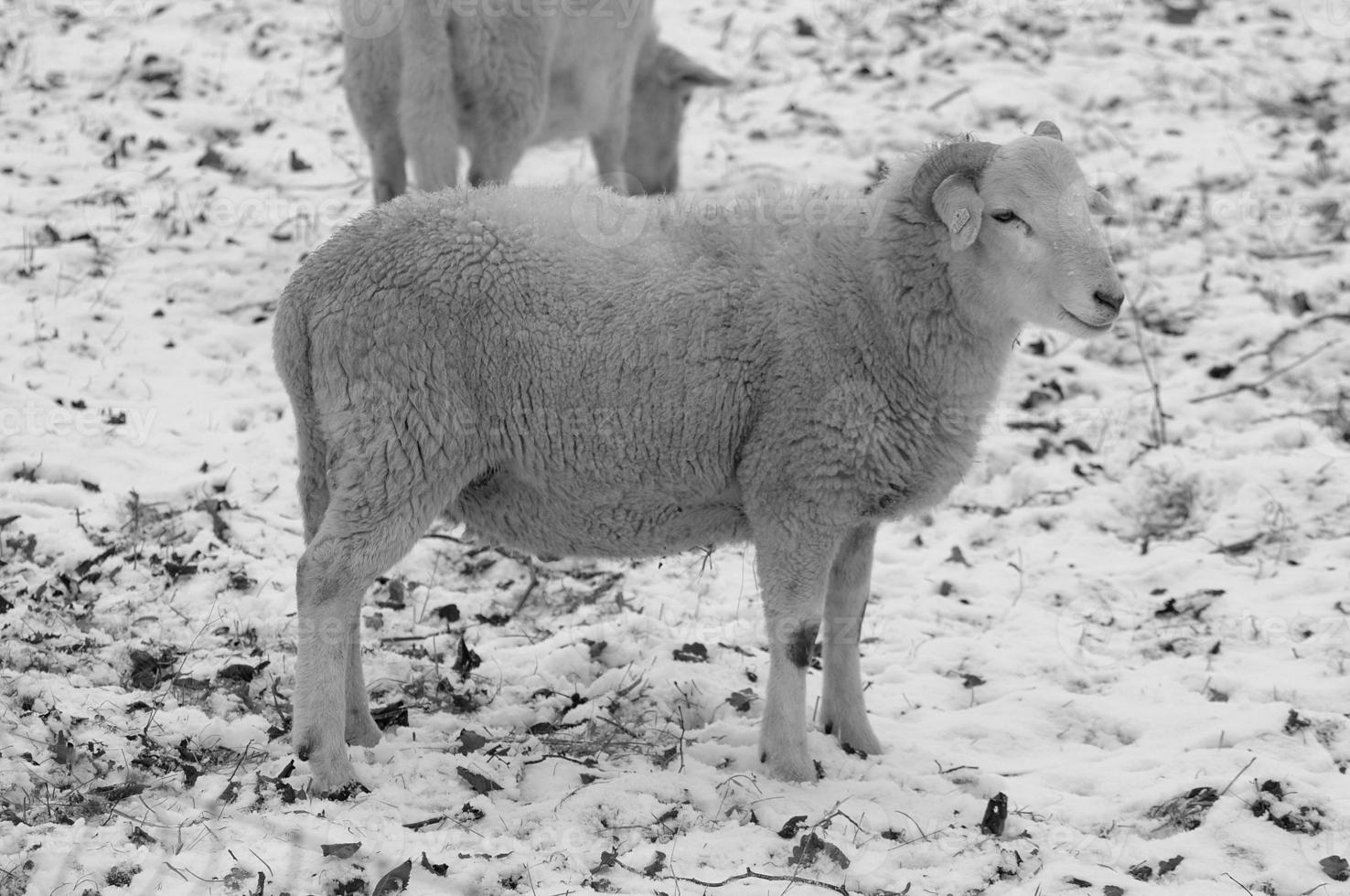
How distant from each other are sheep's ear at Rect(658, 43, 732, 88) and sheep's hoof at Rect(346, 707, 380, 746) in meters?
5.57

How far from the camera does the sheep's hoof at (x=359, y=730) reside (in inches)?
186

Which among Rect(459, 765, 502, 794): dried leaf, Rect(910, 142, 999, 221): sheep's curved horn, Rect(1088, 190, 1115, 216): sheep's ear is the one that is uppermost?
Rect(910, 142, 999, 221): sheep's curved horn

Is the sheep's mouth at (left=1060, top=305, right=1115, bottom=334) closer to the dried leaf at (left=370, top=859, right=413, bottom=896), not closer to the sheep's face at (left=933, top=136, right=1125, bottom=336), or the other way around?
the sheep's face at (left=933, top=136, right=1125, bottom=336)

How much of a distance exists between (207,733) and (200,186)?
16.5 ft

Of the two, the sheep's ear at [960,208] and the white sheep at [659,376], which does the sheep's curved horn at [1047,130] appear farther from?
the sheep's ear at [960,208]

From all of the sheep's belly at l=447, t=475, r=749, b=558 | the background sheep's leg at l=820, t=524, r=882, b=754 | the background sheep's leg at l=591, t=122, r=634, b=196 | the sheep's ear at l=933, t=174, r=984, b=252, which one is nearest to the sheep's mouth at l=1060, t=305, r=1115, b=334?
the sheep's ear at l=933, t=174, r=984, b=252

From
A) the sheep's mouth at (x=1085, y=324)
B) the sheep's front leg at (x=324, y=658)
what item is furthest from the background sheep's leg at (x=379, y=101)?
the sheep's mouth at (x=1085, y=324)

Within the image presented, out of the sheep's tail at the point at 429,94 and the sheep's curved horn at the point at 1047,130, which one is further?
the sheep's tail at the point at 429,94

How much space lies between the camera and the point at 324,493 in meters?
4.72

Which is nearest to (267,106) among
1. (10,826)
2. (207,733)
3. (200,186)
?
(200,186)

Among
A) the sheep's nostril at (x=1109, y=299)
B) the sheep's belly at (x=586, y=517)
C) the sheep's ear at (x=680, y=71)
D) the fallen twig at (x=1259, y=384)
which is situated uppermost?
the sheep's nostril at (x=1109, y=299)

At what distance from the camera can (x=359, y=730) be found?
15.5 feet

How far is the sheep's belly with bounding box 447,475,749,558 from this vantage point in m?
4.73

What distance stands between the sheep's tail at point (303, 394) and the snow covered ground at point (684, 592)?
0.72 m
